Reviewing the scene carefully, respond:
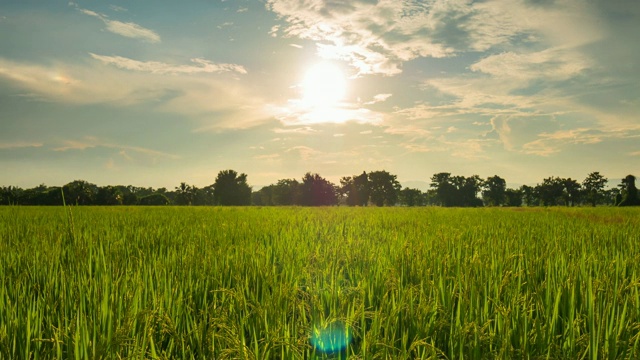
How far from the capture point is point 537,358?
173 cm

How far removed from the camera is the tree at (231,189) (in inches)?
3159

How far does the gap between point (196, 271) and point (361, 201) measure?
94.8 metres

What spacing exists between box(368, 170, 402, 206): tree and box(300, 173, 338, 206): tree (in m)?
11.7

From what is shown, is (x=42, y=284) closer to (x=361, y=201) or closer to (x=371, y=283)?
(x=371, y=283)

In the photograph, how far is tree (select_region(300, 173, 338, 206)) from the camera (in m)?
87.8

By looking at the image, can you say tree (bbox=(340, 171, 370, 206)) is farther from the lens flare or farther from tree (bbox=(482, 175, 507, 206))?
the lens flare

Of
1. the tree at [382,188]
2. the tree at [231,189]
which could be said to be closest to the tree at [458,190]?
the tree at [382,188]

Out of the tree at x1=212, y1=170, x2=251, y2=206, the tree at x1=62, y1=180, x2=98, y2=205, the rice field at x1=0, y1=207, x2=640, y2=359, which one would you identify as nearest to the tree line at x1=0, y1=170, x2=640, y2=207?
the tree at x1=212, y1=170, x2=251, y2=206

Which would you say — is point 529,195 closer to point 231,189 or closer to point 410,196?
point 410,196

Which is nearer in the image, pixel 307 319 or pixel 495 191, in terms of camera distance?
pixel 307 319

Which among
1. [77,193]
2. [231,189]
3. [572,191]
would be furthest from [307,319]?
[572,191]

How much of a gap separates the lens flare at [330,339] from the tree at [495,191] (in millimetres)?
105690

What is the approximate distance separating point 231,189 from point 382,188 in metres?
38.7

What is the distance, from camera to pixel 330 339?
1.77 m
